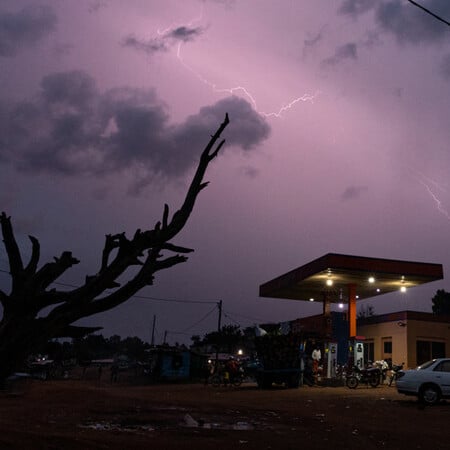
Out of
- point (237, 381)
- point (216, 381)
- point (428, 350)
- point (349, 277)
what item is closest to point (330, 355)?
point (349, 277)

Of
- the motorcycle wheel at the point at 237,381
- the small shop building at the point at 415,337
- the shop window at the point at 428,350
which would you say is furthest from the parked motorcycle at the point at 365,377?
the shop window at the point at 428,350

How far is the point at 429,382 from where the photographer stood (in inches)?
643

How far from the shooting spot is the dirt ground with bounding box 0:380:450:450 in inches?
334

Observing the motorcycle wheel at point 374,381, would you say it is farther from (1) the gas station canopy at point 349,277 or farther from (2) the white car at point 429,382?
(2) the white car at point 429,382

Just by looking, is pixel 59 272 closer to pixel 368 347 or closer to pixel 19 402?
pixel 19 402

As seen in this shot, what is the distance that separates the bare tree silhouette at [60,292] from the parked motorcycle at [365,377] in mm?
20598

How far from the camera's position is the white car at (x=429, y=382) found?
16.1 m

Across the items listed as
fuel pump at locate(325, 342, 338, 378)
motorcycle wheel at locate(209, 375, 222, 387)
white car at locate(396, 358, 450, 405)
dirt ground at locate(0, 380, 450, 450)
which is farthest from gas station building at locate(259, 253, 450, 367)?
white car at locate(396, 358, 450, 405)

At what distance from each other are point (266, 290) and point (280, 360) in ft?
30.6

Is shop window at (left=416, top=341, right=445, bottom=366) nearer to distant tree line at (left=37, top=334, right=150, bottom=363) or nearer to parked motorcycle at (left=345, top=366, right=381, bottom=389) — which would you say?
parked motorcycle at (left=345, top=366, right=381, bottom=389)

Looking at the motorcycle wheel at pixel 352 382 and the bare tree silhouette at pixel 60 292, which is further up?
the bare tree silhouette at pixel 60 292

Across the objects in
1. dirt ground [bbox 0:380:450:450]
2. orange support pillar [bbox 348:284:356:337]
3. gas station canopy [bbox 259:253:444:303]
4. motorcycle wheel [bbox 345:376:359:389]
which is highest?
gas station canopy [bbox 259:253:444:303]

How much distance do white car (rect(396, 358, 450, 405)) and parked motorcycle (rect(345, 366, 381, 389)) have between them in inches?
260

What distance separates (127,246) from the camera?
14.3ft
